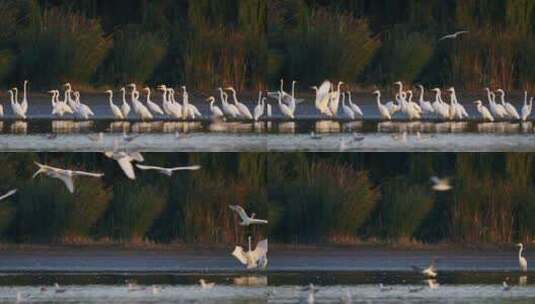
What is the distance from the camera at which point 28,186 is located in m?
26.9

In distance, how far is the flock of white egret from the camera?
89.8 ft

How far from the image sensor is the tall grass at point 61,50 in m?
27.7

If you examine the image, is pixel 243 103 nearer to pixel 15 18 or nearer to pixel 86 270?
pixel 15 18

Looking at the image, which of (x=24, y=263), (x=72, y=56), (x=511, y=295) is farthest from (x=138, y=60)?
(x=511, y=295)

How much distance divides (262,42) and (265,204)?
5.47ft

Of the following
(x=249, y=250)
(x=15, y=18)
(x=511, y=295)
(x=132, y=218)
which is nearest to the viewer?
(x=511, y=295)

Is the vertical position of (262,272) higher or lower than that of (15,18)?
lower

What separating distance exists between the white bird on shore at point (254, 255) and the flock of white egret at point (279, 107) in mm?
2659

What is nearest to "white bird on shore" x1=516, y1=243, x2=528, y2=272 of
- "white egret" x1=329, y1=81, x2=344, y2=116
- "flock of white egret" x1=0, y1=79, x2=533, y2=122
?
"flock of white egret" x1=0, y1=79, x2=533, y2=122

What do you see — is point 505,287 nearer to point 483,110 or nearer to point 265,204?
point 265,204

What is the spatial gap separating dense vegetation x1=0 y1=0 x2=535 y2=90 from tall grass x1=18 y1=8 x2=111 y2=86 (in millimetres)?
13

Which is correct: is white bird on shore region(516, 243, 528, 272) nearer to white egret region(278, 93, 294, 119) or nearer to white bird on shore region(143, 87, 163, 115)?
white egret region(278, 93, 294, 119)

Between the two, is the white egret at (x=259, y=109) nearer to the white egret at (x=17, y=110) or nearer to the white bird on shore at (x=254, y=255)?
the white egret at (x=17, y=110)

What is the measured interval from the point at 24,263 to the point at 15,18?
13.6 ft
